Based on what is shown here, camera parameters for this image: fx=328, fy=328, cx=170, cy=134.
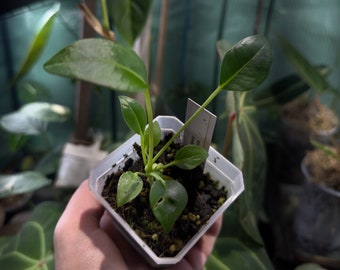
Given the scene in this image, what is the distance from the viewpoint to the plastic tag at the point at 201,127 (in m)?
0.44

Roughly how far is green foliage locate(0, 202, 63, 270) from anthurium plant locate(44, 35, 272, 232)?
14.8 inches

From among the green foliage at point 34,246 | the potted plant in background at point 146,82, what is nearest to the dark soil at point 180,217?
the potted plant in background at point 146,82

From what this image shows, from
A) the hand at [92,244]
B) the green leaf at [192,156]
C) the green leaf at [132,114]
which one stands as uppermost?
the green leaf at [132,114]

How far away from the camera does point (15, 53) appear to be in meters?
1.22

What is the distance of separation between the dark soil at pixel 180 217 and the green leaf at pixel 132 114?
0.08 metres

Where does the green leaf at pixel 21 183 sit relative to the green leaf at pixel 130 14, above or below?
below

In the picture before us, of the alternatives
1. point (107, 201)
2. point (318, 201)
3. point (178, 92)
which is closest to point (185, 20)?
point (178, 92)

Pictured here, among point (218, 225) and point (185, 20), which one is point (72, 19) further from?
point (218, 225)

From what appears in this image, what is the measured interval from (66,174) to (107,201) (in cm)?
54

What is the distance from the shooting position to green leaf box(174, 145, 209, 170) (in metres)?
0.45

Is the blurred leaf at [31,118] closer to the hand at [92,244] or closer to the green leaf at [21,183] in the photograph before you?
the green leaf at [21,183]

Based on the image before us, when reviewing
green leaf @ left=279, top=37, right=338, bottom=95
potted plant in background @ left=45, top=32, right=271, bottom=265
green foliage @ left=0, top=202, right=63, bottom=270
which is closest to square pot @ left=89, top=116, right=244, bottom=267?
potted plant in background @ left=45, top=32, right=271, bottom=265

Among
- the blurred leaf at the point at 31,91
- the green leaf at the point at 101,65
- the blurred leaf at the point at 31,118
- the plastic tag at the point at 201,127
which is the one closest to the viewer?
the green leaf at the point at 101,65

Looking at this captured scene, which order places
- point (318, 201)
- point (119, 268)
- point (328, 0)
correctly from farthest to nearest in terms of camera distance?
point (328, 0), point (318, 201), point (119, 268)
